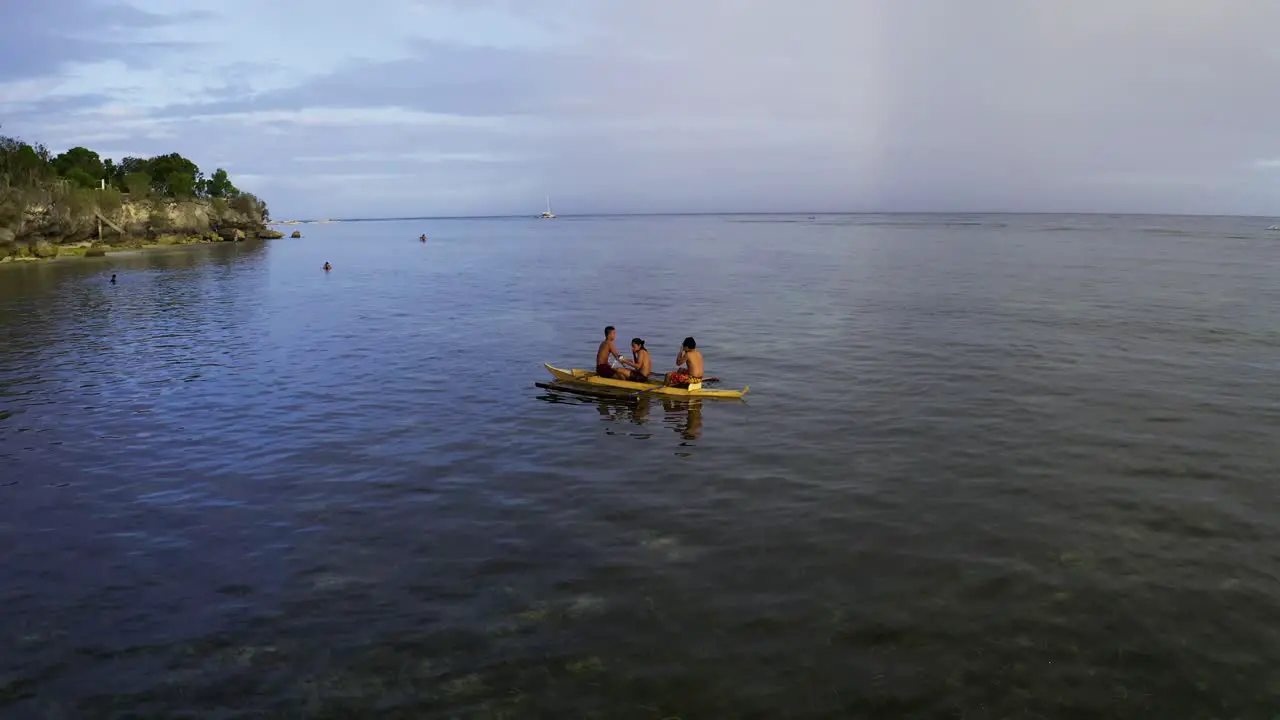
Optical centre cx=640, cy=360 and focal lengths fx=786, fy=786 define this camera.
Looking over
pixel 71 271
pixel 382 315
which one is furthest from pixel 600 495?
pixel 71 271

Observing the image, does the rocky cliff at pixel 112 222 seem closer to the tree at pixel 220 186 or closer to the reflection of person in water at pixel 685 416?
the tree at pixel 220 186

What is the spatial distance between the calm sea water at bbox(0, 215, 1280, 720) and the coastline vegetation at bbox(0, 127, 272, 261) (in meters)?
69.3

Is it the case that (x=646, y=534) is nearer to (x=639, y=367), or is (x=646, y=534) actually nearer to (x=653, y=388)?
(x=653, y=388)

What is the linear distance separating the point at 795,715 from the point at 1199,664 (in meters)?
5.58

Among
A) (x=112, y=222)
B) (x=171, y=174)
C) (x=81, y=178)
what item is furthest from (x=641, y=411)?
(x=171, y=174)

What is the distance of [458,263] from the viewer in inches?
3836

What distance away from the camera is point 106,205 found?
347 ft

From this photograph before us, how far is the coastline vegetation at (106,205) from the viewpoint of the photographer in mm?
86688

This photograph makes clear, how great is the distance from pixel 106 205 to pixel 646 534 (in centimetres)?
11873

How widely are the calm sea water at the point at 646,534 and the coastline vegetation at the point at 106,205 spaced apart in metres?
69.3

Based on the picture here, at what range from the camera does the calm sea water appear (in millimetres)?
10062

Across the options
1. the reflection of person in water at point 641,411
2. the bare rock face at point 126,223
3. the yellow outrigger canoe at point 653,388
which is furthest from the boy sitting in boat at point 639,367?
the bare rock face at point 126,223

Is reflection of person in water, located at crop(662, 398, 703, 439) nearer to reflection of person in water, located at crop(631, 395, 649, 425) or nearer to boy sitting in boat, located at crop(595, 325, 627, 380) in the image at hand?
reflection of person in water, located at crop(631, 395, 649, 425)

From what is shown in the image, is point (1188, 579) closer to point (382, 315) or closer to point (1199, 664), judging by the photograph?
point (1199, 664)
